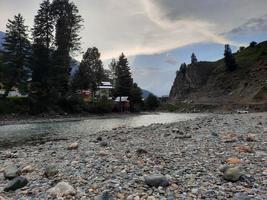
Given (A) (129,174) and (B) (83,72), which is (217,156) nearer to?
(A) (129,174)

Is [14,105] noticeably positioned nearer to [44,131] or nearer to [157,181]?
[44,131]

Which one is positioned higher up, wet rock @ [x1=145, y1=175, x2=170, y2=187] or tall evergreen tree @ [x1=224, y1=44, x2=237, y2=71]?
tall evergreen tree @ [x1=224, y1=44, x2=237, y2=71]

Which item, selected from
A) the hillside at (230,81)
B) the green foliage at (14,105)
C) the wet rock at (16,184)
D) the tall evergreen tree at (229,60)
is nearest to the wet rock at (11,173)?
the wet rock at (16,184)

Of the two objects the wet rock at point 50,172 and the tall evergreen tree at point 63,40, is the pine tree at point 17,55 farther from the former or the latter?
the wet rock at point 50,172

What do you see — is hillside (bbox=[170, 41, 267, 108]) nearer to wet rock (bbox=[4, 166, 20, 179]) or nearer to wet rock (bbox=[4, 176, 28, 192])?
wet rock (bbox=[4, 166, 20, 179])

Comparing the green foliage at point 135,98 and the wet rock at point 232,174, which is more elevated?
the green foliage at point 135,98

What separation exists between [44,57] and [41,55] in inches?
33.5

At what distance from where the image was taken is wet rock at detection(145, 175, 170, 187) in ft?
32.4

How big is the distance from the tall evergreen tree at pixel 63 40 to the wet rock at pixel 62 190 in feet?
221

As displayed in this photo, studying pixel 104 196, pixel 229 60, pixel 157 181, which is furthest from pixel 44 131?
pixel 229 60

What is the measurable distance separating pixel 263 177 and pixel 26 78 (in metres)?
65.9

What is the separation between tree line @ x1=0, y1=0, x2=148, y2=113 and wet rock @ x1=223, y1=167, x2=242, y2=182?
210 ft

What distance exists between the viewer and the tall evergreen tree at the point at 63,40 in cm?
7738

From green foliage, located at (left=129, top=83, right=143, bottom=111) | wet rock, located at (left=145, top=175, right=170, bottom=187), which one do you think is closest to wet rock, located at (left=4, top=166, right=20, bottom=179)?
wet rock, located at (left=145, top=175, right=170, bottom=187)
